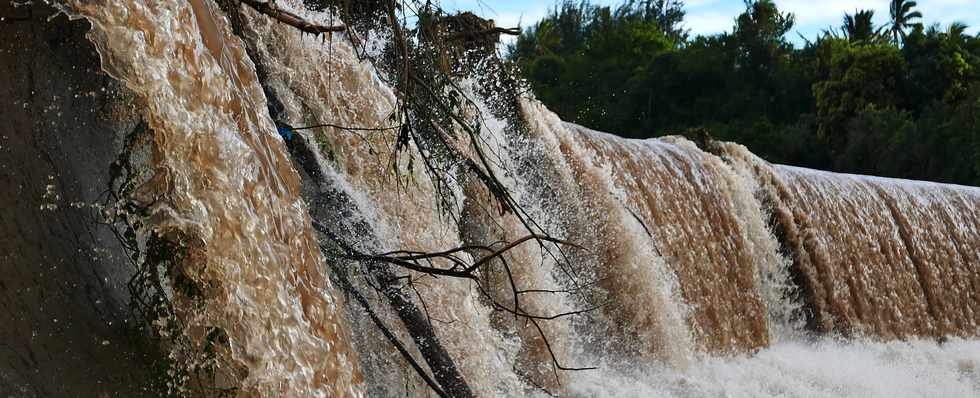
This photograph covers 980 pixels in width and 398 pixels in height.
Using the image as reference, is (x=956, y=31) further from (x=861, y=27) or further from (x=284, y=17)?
(x=284, y=17)

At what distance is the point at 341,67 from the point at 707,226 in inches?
197

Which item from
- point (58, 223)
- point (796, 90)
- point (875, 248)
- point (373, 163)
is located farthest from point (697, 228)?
point (796, 90)

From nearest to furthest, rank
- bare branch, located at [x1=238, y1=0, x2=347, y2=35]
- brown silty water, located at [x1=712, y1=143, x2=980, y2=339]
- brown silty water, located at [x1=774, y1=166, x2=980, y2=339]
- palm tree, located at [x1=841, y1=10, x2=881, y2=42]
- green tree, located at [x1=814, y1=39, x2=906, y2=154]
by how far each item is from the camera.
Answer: bare branch, located at [x1=238, y1=0, x2=347, y2=35]
brown silty water, located at [x1=712, y1=143, x2=980, y2=339]
brown silty water, located at [x1=774, y1=166, x2=980, y2=339]
green tree, located at [x1=814, y1=39, x2=906, y2=154]
palm tree, located at [x1=841, y1=10, x2=881, y2=42]

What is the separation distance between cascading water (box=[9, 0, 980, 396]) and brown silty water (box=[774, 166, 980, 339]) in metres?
0.03

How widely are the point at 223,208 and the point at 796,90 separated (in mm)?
31620

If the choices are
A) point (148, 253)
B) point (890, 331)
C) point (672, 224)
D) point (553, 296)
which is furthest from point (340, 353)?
point (890, 331)

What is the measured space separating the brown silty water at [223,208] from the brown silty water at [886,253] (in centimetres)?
823

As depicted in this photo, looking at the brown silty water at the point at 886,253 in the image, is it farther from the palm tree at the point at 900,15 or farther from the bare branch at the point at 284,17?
the palm tree at the point at 900,15

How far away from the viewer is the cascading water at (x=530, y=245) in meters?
3.02

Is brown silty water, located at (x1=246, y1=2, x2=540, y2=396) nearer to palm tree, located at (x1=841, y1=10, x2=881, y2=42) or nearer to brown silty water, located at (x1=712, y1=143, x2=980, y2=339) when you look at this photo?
brown silty water, located at (x1=712, y1=143, x2=980, y2=339)

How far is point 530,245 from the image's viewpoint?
6656 mm

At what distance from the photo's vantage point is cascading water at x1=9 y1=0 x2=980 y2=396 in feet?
9.91

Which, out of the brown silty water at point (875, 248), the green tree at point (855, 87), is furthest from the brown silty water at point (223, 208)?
the green tree at point (855, 87)

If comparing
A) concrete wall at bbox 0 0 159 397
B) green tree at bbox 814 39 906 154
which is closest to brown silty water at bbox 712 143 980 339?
concrete wall at bbox 0 0 159 397
